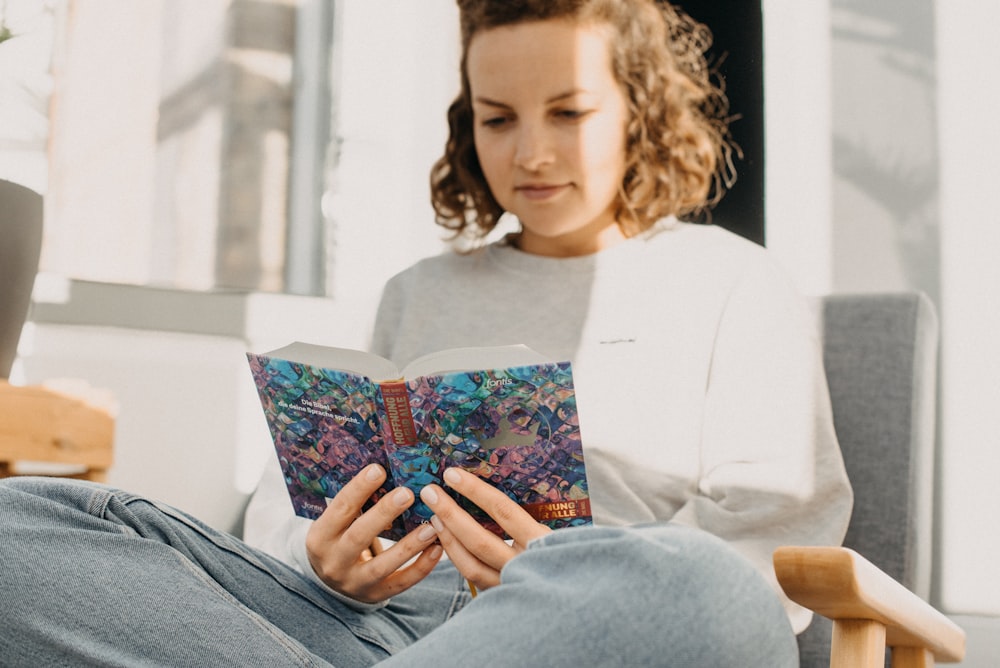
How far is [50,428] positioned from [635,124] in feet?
3.16

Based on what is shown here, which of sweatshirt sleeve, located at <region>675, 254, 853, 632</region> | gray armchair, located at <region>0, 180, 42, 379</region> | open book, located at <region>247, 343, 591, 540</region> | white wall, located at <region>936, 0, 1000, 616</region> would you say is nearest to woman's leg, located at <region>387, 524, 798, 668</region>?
open book, located at <region>247, 343, 591, 540</region>

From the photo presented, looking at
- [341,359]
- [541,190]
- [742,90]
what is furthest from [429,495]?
[742,90]

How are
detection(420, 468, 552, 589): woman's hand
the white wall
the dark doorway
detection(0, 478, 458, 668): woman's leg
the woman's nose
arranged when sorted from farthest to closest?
1. the dark doorway
2. the white wall
3. the woman's nose
4. detection(420, 468, 552, 589): woman's hand
5. detection(0, 478, 458, 668): woman's leg

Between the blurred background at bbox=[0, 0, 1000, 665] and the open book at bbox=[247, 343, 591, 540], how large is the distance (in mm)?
981

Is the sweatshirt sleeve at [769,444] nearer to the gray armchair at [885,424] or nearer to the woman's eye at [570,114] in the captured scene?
the gray armchair at [885,424]

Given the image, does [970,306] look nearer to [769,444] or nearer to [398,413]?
[769,444]

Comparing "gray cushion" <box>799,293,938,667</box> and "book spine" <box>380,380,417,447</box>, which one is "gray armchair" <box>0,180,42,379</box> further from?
"gray cushion" <box>799,293,938,667</box>

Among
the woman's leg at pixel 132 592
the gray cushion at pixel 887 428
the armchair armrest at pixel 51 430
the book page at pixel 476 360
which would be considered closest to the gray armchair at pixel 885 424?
the gray cushion at pixel 887 428

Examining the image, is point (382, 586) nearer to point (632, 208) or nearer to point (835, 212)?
point (632, 208)

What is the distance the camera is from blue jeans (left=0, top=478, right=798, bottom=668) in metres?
0.71

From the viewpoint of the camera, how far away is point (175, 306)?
82.2 inches

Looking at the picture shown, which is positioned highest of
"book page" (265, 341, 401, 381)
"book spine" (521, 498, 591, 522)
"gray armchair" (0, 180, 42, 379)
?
"gray armchair" (0, 180, 42, 379)

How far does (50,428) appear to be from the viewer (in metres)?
1.54

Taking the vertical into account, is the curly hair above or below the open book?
above
